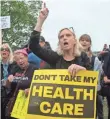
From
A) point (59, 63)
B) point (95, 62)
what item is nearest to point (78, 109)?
point (59, 63)

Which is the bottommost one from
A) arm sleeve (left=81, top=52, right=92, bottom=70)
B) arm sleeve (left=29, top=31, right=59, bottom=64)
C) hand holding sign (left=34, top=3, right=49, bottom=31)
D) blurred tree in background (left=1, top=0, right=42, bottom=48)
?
Result: blurred tree in background (left=1, top=0, right=42, bottom=48)

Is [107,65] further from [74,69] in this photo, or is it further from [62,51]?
[74,69]

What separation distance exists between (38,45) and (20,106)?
1.36 m

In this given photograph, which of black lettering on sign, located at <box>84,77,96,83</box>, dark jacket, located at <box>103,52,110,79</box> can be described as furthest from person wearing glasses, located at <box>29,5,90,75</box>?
dark jacket, located at <box>103,52,110,79</box>

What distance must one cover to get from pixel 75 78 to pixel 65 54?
0.39m

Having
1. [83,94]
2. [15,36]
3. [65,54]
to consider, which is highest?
[65,54]

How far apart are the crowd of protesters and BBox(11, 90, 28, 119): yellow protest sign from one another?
0.12 m

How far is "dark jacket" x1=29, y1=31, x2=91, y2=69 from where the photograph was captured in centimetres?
513

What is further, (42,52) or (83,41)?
(83,41)

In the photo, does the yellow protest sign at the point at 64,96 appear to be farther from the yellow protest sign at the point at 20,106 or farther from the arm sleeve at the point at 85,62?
the yellow protest sign at the point at 20,106

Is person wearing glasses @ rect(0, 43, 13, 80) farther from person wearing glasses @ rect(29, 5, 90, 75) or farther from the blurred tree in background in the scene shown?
the blurred tree in background

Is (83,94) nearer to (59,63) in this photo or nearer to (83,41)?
(59,63)

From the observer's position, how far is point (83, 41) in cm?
757

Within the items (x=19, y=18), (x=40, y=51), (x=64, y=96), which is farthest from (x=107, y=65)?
(x=19, y=18)
